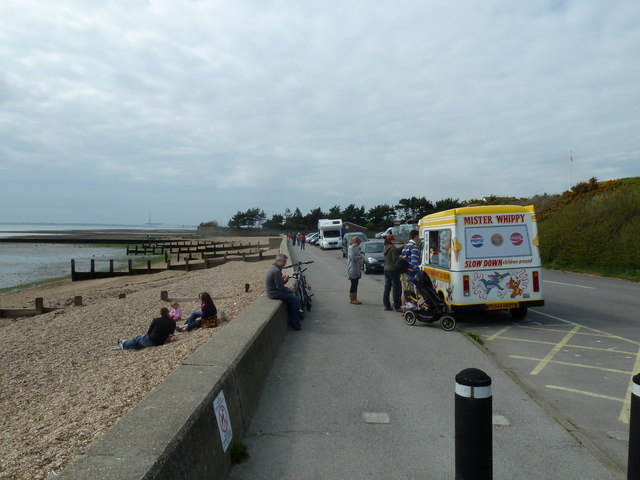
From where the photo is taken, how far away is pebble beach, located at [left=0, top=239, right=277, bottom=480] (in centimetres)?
442

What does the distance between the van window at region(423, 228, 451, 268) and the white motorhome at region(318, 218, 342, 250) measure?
3602 centimetres

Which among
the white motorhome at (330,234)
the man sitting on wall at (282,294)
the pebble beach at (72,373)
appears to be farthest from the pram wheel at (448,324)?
the white motorhome at (330,234)

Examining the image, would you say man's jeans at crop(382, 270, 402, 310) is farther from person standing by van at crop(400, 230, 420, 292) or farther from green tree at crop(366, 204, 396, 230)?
green tree at crop(366, 204, 396, 230)

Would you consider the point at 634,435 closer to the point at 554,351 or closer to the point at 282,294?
the point at 554,351

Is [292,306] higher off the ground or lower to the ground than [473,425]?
lower

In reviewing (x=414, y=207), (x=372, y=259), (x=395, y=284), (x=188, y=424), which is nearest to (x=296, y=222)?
(x=414, y=207)

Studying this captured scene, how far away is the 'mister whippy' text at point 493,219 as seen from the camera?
10.1m

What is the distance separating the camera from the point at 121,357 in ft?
29.5

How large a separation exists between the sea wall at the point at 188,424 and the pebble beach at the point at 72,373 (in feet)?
3.00

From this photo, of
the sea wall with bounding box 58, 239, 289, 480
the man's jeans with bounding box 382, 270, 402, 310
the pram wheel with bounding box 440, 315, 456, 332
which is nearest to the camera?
the sea wall with bounding box 58, 239, 289, 480

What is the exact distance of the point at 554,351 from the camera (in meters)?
8.04

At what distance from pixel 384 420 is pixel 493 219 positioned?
6.25 metres

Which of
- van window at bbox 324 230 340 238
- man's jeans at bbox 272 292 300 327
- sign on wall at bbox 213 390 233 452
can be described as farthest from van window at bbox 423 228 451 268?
van window at bbox 324 230 340 238

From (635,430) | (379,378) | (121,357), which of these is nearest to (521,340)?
(379,378)
